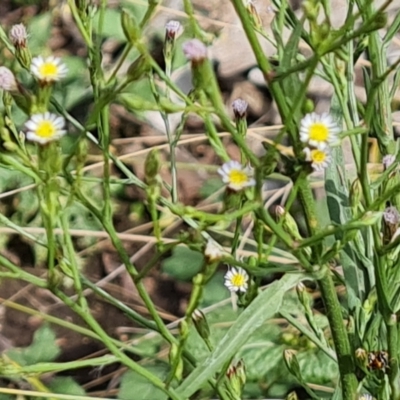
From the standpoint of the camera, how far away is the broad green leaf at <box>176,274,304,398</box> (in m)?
0.52

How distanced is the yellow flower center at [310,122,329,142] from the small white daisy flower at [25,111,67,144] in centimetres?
15

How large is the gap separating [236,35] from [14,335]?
0.74 meters

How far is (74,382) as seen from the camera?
1189mm

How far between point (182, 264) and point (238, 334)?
719 millimetres

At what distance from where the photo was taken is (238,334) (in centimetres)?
53

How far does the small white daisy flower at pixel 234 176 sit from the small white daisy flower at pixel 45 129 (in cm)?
10

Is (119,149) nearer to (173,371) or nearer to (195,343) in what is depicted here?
(195,343)

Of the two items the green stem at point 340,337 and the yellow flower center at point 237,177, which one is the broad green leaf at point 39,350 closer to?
the green stem at point 340,337

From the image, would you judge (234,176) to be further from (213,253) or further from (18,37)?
(18,37)

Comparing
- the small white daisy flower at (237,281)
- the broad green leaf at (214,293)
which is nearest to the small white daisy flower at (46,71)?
the small white daisy flower at (237,281)

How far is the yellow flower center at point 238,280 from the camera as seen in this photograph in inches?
25.0

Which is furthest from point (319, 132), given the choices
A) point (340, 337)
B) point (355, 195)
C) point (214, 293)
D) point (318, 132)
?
point (214, 293)

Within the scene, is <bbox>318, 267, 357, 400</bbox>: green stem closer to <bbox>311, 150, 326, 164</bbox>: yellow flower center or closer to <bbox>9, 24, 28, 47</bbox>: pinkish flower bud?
<bbox>311, 150, 326, 164</bbox>: yellow flower center

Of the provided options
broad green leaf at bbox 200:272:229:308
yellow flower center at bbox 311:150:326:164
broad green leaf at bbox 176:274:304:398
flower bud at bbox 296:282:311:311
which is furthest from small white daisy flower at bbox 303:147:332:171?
broad green leaf at bbox 200:272:229:308
